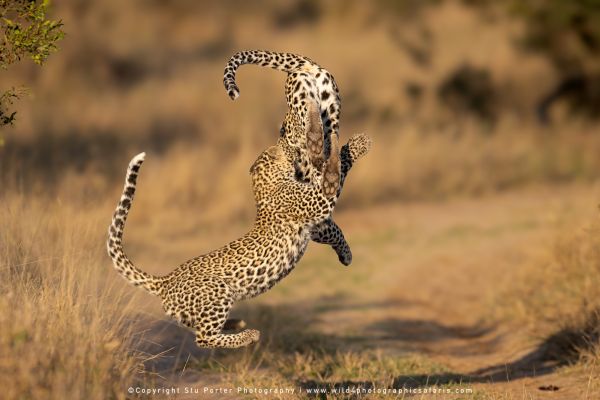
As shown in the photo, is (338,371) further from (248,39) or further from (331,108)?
(248,39)

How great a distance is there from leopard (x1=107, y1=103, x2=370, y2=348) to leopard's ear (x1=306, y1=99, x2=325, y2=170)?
2 cm

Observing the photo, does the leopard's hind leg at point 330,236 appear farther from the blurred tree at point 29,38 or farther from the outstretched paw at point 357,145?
the blurred tree at point 29,38

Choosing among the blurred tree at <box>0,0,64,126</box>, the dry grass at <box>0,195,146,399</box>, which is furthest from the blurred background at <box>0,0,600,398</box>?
the blurred tree at <box>0,0,64,126</box>

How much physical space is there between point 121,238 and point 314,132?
1397 millimetres

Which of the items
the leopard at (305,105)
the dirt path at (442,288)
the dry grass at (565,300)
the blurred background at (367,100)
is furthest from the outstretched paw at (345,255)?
the blurred background at (367,100)

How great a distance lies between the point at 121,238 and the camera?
661 cm

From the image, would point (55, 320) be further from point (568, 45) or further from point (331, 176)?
point (568, 45)

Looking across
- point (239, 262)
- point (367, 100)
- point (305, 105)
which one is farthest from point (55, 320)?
point (367, 100)

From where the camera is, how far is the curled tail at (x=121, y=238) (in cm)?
628

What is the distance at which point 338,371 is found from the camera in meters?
8.13

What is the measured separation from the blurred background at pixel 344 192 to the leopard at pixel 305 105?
1453mm

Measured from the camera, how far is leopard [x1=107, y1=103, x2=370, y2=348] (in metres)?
6.35

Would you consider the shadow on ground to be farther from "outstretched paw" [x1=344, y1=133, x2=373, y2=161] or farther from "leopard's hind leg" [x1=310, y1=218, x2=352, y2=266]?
"outstretched paw" [x1=344, y1=133, x2=373, y2=161]

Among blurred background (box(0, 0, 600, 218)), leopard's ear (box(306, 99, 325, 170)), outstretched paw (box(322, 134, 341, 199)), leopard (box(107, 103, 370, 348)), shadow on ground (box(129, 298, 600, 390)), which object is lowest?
shadow on ground (box(129, 298, 600, 390))
